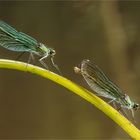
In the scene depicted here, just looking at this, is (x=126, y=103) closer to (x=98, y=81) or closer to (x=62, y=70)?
(x=98, y=81)

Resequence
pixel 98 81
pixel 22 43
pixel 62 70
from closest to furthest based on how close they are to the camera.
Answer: pixel 98 81, pixel 22 43, pixel 62 70

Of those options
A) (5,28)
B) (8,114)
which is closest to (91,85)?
(5,28)

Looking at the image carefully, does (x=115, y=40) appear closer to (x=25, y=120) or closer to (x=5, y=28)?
(x=25, y=120)

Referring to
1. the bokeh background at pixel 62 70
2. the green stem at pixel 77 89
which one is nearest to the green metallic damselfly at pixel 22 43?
the green stem at pixel 77 89

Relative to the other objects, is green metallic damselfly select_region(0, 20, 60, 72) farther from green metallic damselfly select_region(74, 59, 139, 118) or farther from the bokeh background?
the bokeh background

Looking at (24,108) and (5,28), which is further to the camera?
(24,108)

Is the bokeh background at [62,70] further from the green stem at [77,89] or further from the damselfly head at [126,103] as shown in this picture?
the green stem at [77,89]

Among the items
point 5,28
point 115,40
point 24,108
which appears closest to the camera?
point 5,28

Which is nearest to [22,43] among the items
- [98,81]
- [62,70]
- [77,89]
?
[98,81]

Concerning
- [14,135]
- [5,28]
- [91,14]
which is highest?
[91,14]
